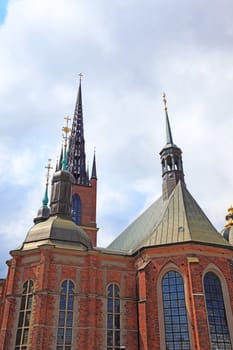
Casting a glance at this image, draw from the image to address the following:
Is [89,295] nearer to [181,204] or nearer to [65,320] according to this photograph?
[65,320]

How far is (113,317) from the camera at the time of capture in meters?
22.4

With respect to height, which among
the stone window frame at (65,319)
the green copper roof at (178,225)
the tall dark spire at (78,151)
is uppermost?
the tall dark spire at (78,151)

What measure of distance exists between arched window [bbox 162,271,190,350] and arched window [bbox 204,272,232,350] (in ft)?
4.81

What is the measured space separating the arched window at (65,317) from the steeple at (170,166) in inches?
462

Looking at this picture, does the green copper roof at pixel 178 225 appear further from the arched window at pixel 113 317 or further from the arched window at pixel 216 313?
the arched window at pixel 113 317

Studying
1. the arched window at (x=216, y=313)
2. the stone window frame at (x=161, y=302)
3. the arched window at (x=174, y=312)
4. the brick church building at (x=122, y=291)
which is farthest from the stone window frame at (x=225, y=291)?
the arched window at (x=174, y=312)

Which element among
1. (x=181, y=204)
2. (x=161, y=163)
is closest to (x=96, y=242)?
(x=161, y=163)

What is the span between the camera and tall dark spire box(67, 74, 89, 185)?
1730 inches

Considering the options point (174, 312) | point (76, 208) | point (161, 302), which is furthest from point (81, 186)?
point (174, 312)

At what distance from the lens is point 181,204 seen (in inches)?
1058

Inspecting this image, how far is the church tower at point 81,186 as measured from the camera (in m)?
40.1

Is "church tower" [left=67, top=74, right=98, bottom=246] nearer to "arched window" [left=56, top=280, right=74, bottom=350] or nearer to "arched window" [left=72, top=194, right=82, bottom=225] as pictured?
"arched window" [left=72, top=194, right=82, bottom=225]

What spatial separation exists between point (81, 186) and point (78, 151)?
6452 mm

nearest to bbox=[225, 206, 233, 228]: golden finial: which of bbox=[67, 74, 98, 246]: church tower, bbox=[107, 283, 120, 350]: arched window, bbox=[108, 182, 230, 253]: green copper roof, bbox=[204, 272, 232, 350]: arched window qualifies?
bbox=[108, 182, 230, 253]: green copper roof
